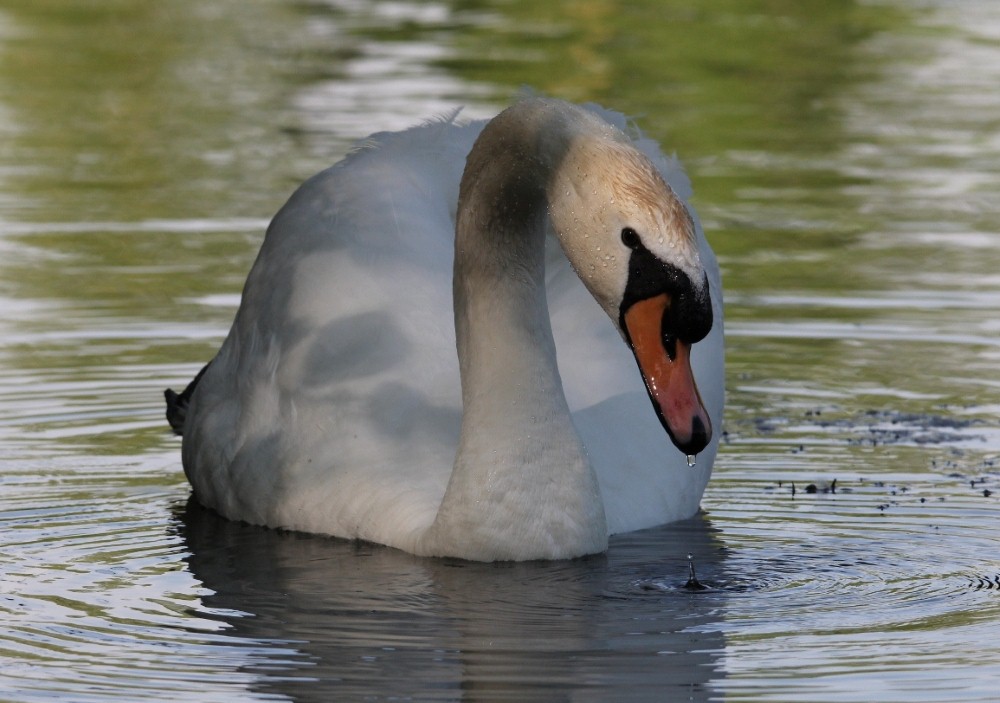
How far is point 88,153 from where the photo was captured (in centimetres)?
1805

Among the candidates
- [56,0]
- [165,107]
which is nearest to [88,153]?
[165,107]

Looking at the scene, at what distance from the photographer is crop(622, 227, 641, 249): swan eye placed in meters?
6.76

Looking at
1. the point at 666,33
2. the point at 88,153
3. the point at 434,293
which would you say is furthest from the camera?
the point at 666,33

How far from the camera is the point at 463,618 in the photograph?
7211 millimetres

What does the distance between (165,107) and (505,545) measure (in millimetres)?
13096

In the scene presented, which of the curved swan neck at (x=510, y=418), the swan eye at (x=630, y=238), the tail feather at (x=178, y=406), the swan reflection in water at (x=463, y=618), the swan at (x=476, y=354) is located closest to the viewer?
the swan reflection in water at (x=463, y=618)

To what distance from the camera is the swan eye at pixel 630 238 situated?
22.2ft

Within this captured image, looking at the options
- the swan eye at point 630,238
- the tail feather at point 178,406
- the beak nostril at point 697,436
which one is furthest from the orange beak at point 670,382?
the tail feather at point 178,406

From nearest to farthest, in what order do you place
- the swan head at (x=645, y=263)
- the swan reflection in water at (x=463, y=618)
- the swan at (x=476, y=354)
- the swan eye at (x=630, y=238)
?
the swan reflection in water at (x=463, y=618) → the swan head at (x=645, y=263) → the swan eye at (x=630, y=238) → the swan at (x=476, y=354)

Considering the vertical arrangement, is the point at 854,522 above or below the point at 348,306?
below

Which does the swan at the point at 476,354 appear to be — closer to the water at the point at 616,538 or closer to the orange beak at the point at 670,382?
the orange beak at the point at 670,382

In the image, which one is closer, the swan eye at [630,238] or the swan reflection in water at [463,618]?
the swan reflection in water at [463,618]

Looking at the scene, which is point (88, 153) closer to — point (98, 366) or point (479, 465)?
point (98, 366)

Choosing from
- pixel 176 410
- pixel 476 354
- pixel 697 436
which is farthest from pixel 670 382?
pixel 176 410
